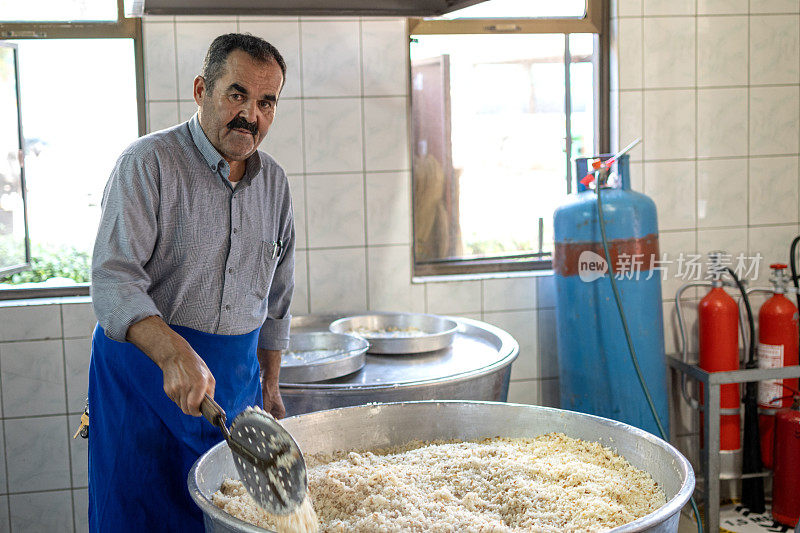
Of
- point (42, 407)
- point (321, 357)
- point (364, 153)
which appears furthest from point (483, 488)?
point (42, 407)

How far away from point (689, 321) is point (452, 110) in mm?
1511

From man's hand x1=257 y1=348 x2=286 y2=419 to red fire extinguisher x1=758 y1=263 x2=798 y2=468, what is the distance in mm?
2350

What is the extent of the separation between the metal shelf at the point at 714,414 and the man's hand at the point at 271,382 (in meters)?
2.02

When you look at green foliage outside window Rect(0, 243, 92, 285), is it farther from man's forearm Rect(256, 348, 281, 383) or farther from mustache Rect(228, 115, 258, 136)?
mustache Rect(228, 115, 258, 136)

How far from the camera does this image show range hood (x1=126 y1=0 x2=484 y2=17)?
2.20 m

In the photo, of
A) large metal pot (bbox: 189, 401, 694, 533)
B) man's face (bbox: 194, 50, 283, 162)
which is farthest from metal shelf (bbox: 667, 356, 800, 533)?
man's face (bbox: 194, 50, 283, 162)

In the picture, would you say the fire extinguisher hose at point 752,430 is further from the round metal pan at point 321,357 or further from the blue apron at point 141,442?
the blue apron at point 141,442

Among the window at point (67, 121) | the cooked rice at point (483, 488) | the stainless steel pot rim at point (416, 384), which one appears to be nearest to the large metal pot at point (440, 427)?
the cooked rice at point (483, 488)

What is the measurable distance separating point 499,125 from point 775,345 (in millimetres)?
1575

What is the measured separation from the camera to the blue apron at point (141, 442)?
5.70 ft

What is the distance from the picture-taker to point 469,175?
3.57m

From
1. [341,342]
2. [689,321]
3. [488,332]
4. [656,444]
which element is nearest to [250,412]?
[656,444]

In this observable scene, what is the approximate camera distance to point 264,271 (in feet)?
6.29

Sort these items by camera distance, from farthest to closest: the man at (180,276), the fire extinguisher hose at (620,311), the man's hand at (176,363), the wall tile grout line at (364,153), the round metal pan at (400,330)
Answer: the wall tile grout line at (364,153) → the fire extinguisher hose at (620,311) → the round metal pan at (400,330) → the man at (180,276) → the man's hand at (176,363)
